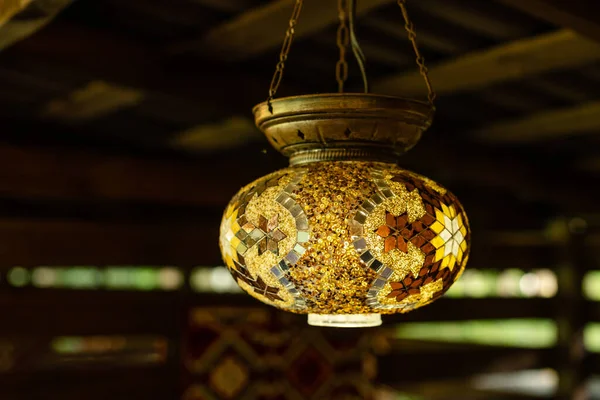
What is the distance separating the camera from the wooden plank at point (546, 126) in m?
3.48

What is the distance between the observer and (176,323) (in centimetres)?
425

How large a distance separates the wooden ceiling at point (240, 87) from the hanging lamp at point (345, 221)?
0.96m

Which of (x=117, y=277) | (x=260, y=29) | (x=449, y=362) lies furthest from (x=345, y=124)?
(x=117, y=277)

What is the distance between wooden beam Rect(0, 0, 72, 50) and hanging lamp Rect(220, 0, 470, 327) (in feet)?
2.96

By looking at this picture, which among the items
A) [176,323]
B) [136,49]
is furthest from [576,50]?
[176,323]

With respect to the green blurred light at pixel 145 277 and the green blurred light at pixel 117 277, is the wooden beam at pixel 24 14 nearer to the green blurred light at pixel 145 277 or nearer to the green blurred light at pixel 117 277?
the green blurred light at pixel 145 277

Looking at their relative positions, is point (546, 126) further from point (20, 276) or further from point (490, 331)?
point (20, 276)

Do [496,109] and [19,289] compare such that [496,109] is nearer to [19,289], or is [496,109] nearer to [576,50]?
[576,50]

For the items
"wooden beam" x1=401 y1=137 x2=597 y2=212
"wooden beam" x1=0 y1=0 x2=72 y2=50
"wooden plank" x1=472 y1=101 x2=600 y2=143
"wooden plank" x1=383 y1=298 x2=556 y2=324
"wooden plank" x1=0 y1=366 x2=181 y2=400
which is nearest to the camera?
"wooden beam" x1=0 y1=0 x2=72 y2=50

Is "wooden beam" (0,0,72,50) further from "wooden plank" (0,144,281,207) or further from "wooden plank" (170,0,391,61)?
"wooden plank" (0,144,281,207)

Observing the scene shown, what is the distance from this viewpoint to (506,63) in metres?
2.82

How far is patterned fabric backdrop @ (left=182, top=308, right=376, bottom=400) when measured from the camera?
427 centimetres

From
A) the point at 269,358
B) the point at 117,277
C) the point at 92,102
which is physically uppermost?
the point at 92,102

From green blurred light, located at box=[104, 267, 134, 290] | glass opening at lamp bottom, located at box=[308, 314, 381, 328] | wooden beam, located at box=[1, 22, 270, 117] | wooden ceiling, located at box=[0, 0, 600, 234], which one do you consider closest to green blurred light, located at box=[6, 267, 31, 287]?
green blurred light, located at box=[104, 267, 134, 290]
